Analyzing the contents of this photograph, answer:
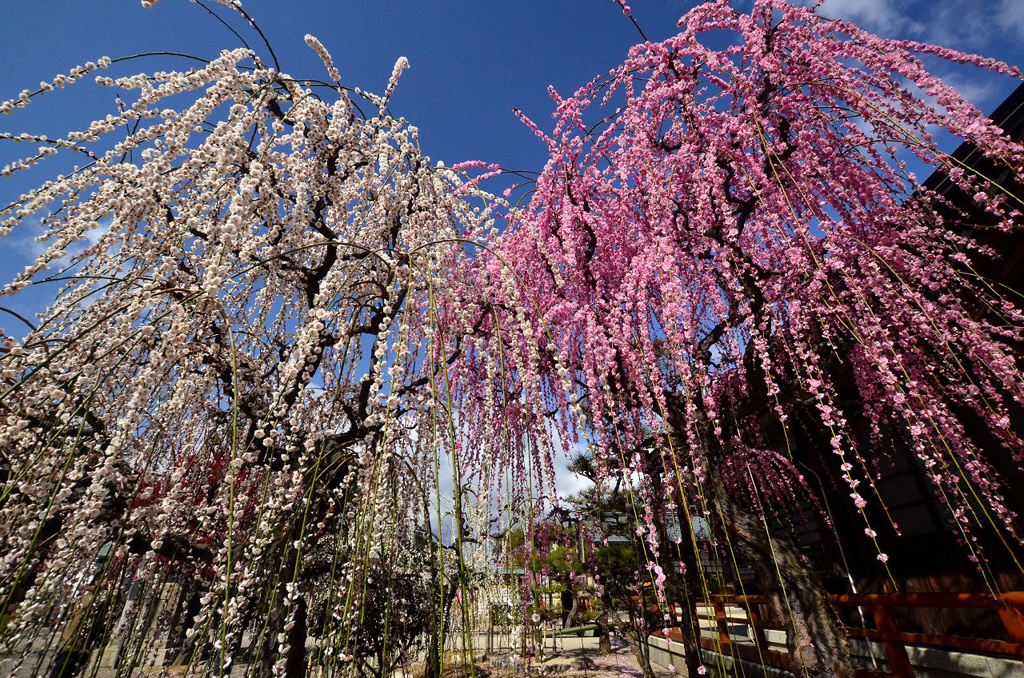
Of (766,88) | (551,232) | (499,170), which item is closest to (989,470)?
(766,88)

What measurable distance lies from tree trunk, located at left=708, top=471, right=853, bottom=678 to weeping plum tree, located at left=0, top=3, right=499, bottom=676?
102 inches

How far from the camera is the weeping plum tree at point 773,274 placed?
118 inches

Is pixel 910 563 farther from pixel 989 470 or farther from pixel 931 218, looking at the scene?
pixel 931 218

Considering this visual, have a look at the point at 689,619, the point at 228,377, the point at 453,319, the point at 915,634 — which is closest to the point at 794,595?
the point at 915,634

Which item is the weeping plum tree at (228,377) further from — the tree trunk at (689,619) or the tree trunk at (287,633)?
the tree trunk at (689,619)

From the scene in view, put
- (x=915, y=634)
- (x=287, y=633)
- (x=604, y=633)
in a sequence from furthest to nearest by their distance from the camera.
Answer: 1. (x=604, y=633)
2. (x=915, y=634)
3. (x=287, y=633)

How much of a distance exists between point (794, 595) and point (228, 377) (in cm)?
459

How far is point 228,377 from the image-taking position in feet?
10.9

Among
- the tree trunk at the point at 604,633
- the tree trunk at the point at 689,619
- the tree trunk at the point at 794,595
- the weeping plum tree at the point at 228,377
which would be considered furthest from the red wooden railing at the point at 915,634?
the tree trunk at the point at 604,633

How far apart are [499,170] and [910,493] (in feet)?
19.7

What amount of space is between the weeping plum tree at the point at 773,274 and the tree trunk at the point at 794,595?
14 millimetres

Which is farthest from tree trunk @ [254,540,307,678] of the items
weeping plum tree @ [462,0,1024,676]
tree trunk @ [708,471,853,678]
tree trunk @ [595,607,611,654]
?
tree trunk @ [595,607,611,654]

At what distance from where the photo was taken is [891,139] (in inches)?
127

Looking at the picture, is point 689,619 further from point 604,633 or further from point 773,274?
point 604,633
